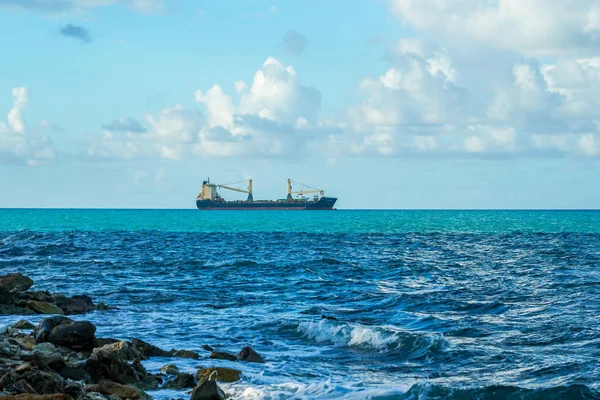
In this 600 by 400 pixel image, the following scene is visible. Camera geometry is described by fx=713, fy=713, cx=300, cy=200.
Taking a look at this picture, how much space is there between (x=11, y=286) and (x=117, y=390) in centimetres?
1230

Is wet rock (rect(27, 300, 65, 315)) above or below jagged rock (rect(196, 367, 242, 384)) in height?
above

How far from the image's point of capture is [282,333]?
19.8 metres

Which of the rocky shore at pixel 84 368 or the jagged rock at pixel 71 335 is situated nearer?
the rocky shore at pixel 84 368

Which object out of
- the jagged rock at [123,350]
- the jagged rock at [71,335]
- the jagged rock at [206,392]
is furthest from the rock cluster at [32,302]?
the jagged rock at [206,392]

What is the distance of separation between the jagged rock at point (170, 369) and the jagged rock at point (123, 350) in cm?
79

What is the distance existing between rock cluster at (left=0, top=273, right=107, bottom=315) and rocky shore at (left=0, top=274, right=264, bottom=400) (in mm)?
3653

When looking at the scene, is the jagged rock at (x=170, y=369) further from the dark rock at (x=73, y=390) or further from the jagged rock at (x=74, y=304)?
the jagged rock at (x=74, y=304)

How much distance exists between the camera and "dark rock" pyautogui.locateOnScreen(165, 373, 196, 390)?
1318 centimetres

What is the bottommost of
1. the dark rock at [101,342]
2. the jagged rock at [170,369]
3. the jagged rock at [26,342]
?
the jagged rock at [170,369]

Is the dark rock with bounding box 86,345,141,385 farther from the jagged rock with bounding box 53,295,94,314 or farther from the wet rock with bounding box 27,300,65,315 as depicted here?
the jagged rock with bounding box 53,295,94,314

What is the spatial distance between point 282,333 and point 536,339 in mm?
6699

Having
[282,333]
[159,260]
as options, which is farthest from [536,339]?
[159,260]

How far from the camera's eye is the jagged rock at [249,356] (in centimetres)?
1586

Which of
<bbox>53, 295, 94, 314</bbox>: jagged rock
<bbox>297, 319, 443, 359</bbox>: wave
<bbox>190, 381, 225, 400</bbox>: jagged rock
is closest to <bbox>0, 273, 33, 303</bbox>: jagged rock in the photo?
<bbox>53, 295, 94, 314</bbox>: jagged rock
